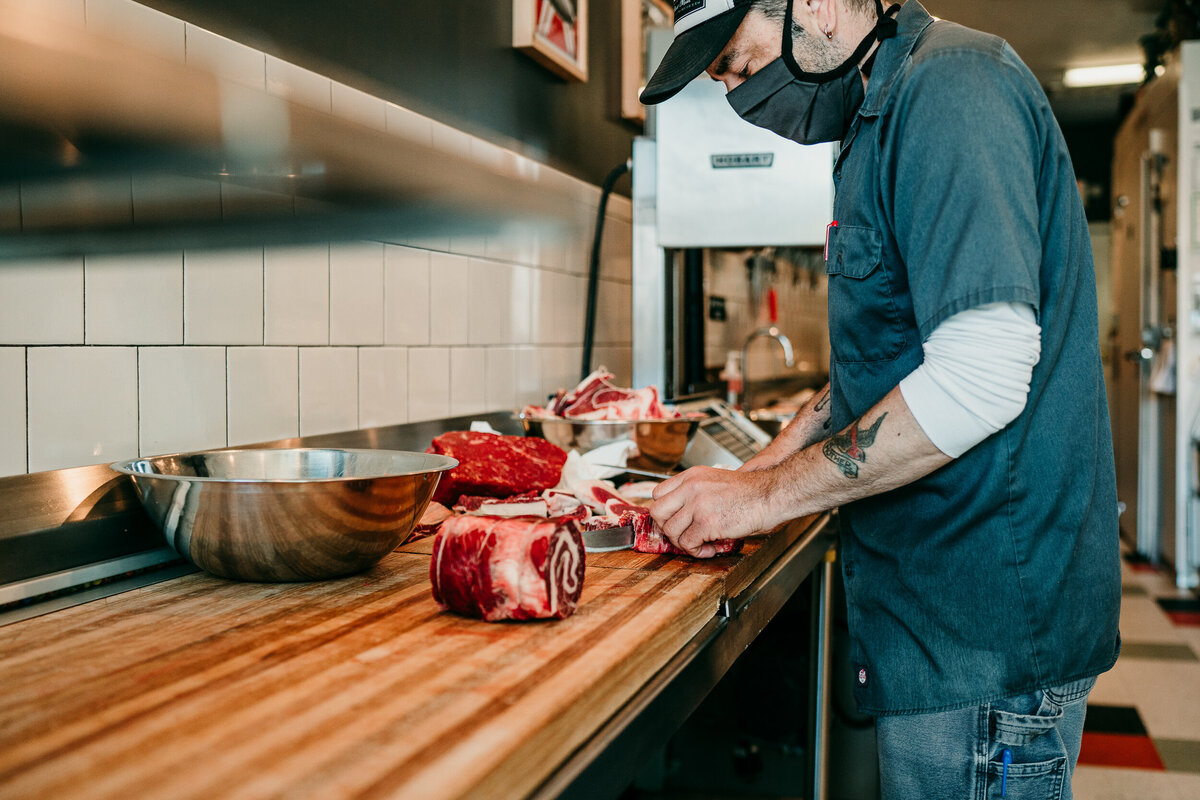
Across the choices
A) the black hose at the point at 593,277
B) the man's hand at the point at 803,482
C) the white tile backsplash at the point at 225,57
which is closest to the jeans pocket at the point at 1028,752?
the man's hand at the point at 803,482

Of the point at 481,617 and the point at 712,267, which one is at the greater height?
the point at 712,267

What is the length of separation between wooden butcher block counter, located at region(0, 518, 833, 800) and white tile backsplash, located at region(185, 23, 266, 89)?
29.4 inches

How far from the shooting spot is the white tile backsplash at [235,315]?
1.19m

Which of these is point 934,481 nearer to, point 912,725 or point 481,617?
point 912,725

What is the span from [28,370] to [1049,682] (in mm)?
1318

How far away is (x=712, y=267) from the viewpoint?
11.8 feet

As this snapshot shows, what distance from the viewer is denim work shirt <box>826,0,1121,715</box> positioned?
1.07m

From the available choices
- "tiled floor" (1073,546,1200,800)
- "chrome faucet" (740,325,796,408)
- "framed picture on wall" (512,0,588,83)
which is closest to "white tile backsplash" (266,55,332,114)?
"framed picture on wall" (512,0,588,83)

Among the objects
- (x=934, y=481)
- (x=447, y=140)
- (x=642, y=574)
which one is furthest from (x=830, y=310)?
(x=447, y=140)

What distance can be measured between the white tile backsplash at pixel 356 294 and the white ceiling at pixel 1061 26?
4.43 m

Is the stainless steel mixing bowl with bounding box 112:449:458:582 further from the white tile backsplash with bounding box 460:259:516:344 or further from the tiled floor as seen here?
the tiled floor

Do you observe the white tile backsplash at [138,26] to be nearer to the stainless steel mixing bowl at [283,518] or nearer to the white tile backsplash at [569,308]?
the stainless steel mixing bowl at [283,518]

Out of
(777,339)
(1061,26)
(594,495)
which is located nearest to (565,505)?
(594,495)

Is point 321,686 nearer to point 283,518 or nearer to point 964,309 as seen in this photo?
point 283,518
